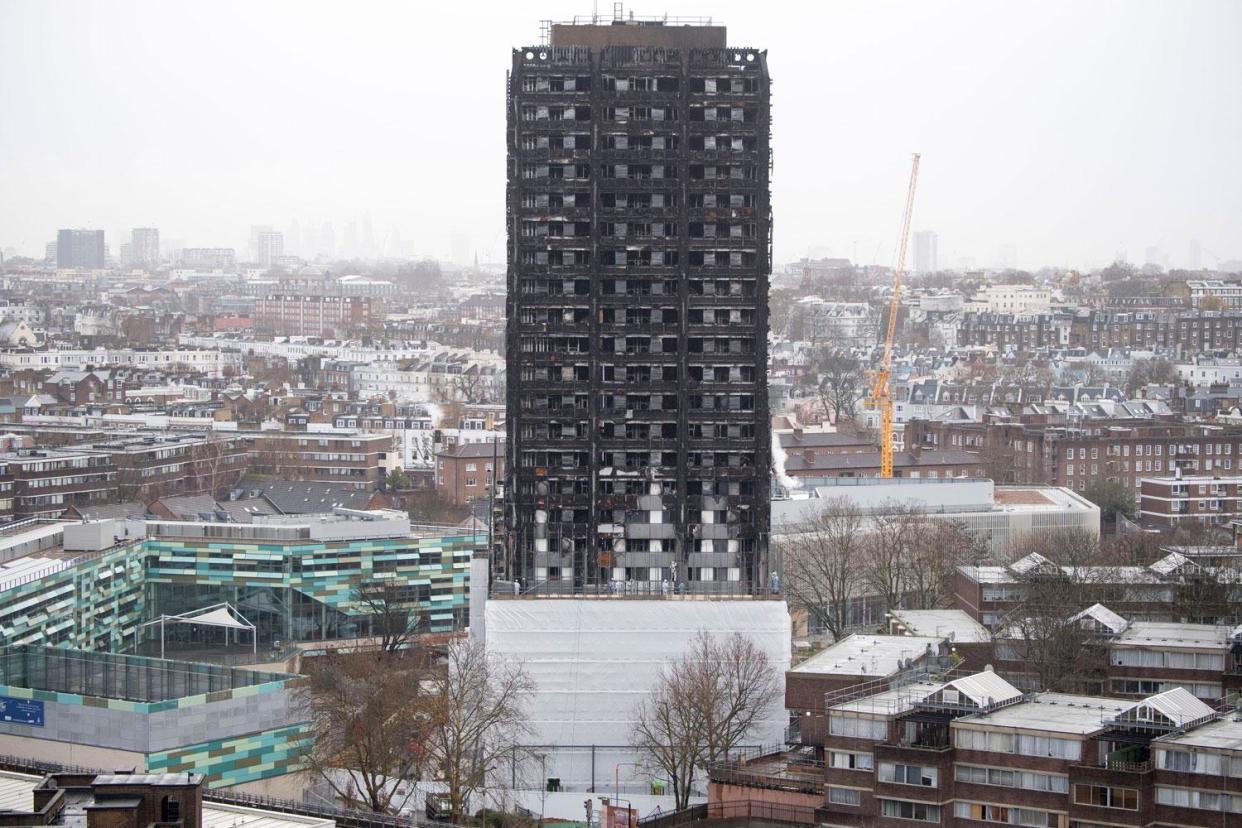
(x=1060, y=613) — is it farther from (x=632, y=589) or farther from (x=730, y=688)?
(x=632, y=589)

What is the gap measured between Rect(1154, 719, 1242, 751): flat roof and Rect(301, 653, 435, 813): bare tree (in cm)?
1366

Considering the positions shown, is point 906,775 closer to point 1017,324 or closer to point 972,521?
Answer: point 972,521

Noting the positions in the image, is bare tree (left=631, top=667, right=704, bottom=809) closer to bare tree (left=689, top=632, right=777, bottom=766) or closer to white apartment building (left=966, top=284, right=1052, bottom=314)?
bare tree (left=689, top=632, right=777, bottom=766)

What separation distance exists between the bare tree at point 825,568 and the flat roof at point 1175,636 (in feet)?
50.5

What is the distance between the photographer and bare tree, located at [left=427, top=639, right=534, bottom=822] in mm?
41406

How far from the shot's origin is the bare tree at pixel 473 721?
4141 centimetres

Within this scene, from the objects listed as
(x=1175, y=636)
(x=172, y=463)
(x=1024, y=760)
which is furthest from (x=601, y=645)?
(x=172, y=463)

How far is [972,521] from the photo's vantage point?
70.7m

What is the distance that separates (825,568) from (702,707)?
1950cm

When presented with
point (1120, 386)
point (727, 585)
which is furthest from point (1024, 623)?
point (1120, 386)

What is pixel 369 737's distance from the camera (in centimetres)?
4119

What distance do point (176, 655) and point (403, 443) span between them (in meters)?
44.8

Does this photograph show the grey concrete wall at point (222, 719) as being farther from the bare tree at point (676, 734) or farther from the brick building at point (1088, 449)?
the brick building at point (1088, 449)

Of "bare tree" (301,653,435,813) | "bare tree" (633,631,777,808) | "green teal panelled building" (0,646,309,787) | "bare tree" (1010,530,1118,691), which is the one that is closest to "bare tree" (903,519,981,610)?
"bare tree" (1010,530,1118,691)
